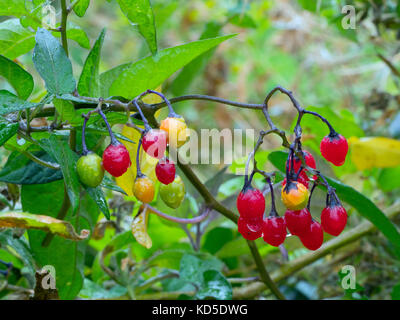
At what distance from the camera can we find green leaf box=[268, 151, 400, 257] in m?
0.54

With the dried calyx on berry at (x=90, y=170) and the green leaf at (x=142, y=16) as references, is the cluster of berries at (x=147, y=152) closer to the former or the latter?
the dried calyx on berry at (x=90, y=170)

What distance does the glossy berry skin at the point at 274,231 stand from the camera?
0.47 metres

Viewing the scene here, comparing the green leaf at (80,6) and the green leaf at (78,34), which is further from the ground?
the green leaf at (78,34)

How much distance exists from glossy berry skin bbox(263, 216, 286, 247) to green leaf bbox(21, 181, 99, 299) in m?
0.24

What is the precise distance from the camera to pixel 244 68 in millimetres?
2512

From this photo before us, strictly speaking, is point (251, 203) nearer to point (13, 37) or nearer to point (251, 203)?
point (251, 203)

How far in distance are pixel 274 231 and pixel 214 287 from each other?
177 millimetres

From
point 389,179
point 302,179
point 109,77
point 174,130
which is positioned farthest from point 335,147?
point 389,179

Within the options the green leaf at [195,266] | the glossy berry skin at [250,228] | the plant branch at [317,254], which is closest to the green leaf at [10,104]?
the glossy berry skin at [250,228]

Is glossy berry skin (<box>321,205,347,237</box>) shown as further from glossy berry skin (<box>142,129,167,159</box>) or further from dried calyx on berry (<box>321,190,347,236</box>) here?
glossy berry skin (<box>142,129,167,159</box>)

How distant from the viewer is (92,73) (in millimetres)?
499

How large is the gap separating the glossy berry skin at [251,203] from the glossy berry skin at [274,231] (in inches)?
0.9

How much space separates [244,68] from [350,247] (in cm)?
174
